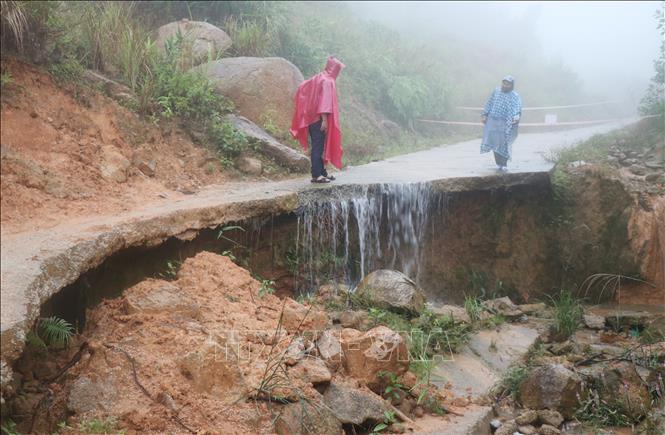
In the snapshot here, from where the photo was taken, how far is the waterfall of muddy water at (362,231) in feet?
24.5

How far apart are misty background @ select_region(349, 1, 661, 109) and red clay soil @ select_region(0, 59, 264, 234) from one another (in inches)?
751

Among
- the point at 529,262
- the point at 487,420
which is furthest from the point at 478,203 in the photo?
the point at 487,420

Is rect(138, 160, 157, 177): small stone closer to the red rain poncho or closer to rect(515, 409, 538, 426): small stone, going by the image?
the red rain poncho

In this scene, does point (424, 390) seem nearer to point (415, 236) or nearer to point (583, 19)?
point (415, 236)

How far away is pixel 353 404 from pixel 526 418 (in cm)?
158

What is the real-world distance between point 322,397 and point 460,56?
2377cm

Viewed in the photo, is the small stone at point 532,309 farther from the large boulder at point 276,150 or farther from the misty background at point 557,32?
the misty background at point 557,32

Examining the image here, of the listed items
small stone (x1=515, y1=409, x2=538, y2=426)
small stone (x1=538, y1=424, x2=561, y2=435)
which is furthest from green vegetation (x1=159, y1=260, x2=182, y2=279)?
small stone (x1=538, y1=424, x2=561, y2=435)

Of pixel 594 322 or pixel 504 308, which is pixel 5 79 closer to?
pixel 504 308

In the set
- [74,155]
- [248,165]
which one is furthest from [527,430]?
[248,165]

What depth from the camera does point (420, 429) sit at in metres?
Answer: 4.52

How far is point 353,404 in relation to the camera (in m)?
4.45

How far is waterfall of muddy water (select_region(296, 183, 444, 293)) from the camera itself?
7.48 m

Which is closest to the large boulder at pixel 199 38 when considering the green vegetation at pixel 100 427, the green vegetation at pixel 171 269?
the green vegetation at pixel 171 269
